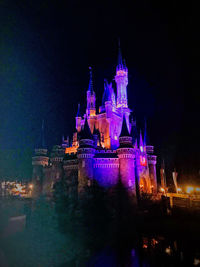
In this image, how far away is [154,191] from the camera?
3922 cm

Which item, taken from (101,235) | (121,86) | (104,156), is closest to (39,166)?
(104,156)

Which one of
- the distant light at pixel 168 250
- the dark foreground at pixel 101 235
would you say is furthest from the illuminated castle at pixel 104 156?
the distant light at pixel 168 250

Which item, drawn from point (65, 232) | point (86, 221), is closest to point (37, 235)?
point (65, 232)

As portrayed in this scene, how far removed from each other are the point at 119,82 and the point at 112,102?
19.5 ft

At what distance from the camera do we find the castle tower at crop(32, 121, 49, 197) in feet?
113

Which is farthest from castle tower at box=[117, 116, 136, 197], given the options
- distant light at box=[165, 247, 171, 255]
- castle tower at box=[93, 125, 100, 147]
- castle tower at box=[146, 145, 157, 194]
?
castle tower at box=[146, 145, 157, 194]

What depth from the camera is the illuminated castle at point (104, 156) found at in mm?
29312

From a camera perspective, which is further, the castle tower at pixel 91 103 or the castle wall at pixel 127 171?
the castle tower at pixel 91 103

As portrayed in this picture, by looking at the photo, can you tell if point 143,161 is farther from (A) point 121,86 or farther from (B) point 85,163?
(A) point 121,86

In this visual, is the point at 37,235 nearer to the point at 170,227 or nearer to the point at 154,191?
the point at 170,227

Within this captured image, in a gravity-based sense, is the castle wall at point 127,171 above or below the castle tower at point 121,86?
below

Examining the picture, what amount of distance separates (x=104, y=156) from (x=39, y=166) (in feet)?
41.1

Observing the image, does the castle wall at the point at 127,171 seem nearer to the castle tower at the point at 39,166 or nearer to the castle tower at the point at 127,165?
the castle tower at the point at 127,165

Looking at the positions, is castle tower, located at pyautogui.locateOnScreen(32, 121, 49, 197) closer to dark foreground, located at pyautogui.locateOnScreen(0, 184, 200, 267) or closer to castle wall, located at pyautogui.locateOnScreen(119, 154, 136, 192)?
dark foreground, located at pyautogui.locateOnScreen(0, 184, 200, 267)
